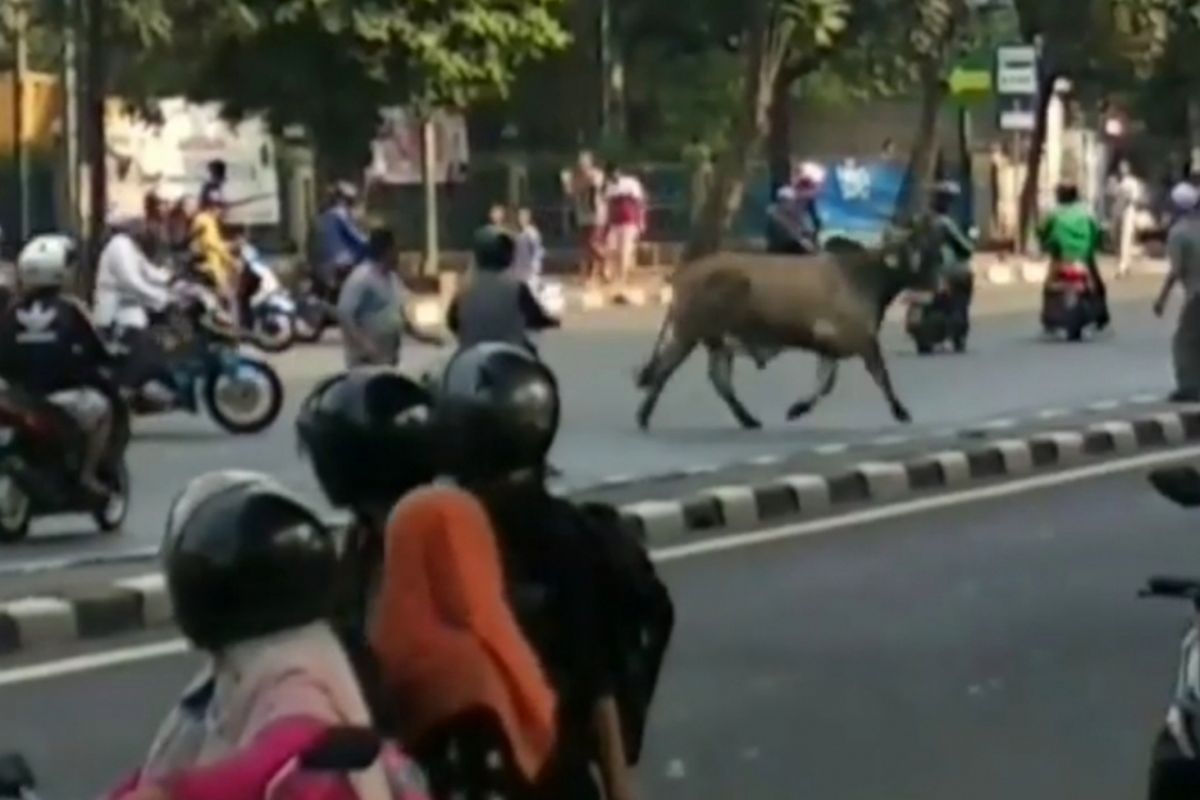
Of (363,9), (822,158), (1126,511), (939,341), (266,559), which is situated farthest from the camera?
(822,158)

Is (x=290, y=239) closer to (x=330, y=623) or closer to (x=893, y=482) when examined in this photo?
(x=893, y=482)

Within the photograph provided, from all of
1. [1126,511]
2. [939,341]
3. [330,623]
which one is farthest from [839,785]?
[939,341]

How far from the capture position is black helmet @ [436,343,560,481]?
4.99 meters

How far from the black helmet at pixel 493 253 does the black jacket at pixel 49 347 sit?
6.29 ft

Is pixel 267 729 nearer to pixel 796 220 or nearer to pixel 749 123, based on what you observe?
pixel 796 220

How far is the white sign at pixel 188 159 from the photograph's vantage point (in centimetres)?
4781

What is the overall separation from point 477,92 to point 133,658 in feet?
93.4

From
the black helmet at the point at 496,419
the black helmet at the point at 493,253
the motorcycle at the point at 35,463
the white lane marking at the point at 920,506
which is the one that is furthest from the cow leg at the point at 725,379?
the black helmet at the point at 496,419

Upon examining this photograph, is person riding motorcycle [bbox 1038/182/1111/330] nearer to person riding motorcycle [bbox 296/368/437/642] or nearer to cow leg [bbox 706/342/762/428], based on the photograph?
cow leg [bbox 706/342/762/428]

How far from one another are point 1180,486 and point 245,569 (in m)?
3.11

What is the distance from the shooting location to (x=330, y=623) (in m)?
3.79

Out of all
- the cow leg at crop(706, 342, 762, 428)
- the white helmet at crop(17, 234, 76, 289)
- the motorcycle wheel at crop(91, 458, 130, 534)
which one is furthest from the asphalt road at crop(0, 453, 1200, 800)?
the cow leg at crop(706, 342, 762, 428)

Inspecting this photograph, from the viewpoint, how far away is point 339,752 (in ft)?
11.1

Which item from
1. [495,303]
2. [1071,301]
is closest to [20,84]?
[1071,301]
